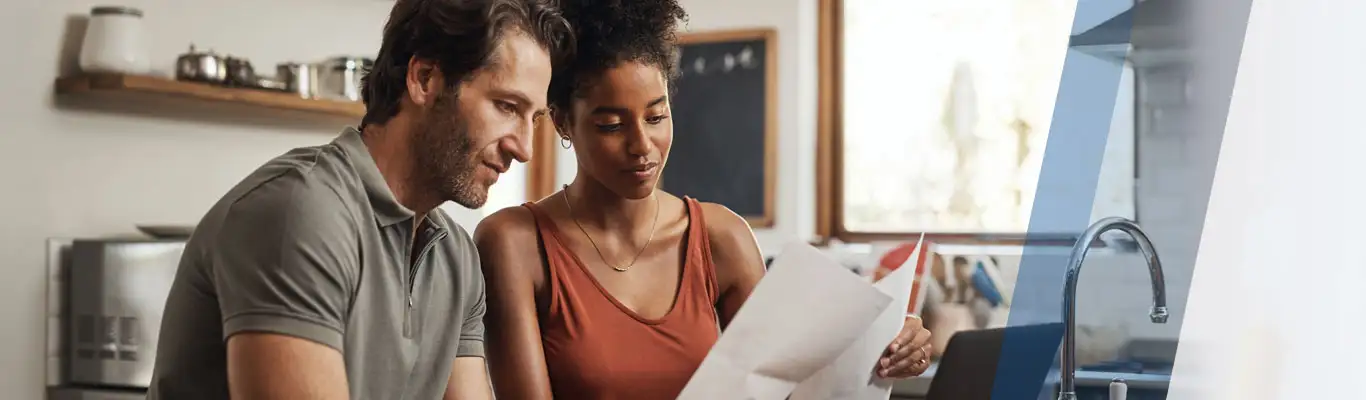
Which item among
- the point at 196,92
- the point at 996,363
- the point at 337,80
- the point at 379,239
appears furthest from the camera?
the point at 337,80

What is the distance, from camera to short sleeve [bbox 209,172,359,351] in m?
0.88

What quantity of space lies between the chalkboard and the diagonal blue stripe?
2.94 meters

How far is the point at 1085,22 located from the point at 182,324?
734 millimetres

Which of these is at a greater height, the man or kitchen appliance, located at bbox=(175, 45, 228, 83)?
kitchen appliance, located at bbox=(175, 45, 228, 83)

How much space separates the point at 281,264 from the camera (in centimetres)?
89

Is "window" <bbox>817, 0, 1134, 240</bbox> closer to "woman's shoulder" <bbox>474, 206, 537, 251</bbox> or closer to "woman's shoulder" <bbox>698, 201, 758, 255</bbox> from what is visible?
"woman's shoulder" <bbox>698, 201, 758, 255</bbox>

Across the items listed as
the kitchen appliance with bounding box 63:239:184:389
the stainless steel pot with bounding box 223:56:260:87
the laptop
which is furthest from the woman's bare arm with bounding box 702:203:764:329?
the stainless steel pot with bounding box 223:56:260:87

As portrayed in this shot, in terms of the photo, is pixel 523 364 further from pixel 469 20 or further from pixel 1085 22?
pixel 1085 22

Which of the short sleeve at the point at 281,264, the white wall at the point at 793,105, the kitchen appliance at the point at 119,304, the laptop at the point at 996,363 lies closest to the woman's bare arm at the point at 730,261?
the laptop at the point at 996,363

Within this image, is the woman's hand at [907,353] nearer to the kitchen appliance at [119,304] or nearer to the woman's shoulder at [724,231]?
the woman's shoulder at [724,231]

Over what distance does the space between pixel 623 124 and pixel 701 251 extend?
19 cm

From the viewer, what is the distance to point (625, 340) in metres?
1.21

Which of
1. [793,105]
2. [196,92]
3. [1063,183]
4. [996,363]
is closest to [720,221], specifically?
[1063,183]

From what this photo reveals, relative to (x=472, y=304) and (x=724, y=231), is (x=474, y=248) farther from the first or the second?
(x=724, y=231)
